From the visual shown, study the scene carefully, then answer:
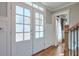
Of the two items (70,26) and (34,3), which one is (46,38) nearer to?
(70,26)

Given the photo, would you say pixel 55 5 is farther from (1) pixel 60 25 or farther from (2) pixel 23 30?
(2) pixel 23 30

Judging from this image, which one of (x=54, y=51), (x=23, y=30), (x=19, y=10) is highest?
(x=19, y=10)

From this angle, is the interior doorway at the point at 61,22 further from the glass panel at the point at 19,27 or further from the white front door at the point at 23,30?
the glass panel at the point at 19,27

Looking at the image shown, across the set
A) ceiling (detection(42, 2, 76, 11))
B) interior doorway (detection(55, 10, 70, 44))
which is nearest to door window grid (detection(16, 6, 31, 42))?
ceiling (detection(42, 2, 76, 11))

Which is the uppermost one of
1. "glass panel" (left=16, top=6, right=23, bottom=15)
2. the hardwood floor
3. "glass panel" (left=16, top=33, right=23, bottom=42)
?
"glass panel" (left=16, top=6, right=23, bottom=15)

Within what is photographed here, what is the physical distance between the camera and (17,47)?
2.04 metres

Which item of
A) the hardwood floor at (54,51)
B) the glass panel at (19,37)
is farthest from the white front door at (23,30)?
the hardwood floor at (54,51)

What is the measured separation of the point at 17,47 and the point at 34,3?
80cm

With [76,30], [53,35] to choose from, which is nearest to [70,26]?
[76,30]

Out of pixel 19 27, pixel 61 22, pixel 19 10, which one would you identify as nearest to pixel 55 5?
pixel 61 22

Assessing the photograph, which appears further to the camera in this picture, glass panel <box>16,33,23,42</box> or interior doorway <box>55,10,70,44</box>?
interior doorway <box>55,10,70,44</box>

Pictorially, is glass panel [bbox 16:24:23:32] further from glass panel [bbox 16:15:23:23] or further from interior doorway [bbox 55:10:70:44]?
interior doorway [bbox 55:10:70:44]

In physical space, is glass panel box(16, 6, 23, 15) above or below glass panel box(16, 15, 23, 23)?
above

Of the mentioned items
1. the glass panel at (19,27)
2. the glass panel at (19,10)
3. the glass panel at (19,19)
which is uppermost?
the glass panel at (19,10)
